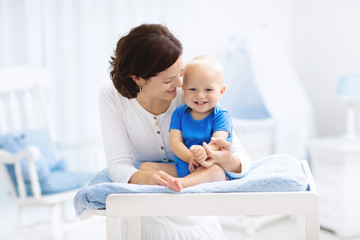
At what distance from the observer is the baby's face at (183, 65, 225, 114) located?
1371 mm

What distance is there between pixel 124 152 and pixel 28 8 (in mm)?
1969

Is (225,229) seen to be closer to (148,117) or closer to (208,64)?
(148,117)

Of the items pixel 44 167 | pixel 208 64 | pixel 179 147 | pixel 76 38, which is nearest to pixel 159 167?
pixel 179 147

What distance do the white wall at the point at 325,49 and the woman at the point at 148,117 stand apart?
2.16m

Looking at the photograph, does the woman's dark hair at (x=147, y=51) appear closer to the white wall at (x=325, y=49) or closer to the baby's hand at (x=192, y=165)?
the baby's hand at (x=192, y=165)

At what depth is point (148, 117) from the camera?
5.10ft

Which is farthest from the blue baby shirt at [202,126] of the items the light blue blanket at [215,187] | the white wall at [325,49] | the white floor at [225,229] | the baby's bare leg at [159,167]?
the white wall at [325,49]

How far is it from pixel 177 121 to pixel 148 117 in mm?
155

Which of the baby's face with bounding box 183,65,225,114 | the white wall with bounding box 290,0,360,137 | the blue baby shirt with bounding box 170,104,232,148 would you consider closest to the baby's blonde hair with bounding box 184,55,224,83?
the baby's face with bounding box 183,65,225,114

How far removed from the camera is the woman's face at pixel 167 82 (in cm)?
138

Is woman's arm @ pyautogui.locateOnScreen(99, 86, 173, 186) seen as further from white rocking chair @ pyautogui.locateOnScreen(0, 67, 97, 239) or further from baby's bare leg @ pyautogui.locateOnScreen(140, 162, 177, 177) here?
white rocking chair @ pyautogui.locateOnScreen(0, 67, 97, 239)

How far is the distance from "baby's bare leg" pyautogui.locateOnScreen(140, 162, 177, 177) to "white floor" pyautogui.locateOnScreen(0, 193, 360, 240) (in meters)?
1.44

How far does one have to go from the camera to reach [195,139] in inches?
54.9

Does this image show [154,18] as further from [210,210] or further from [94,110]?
[210,210]
